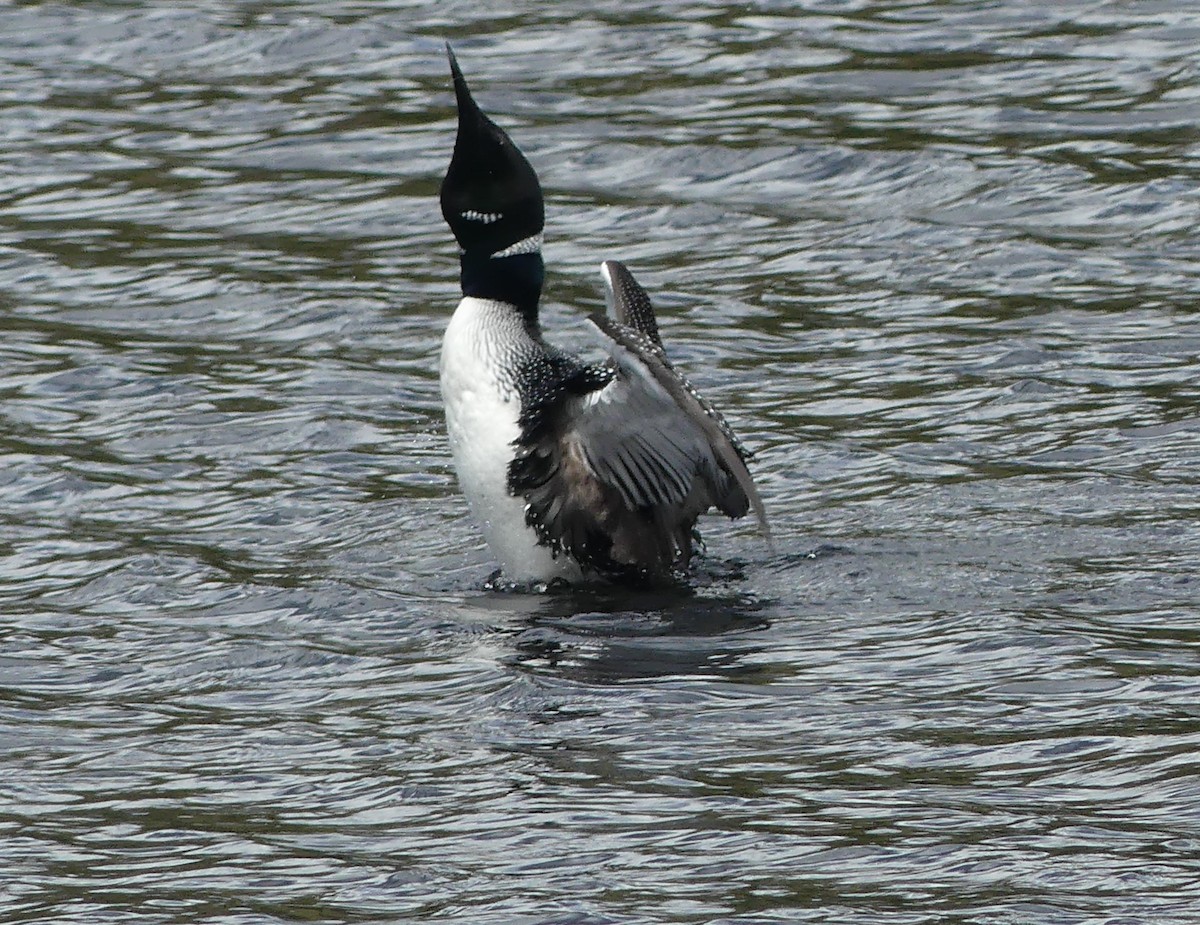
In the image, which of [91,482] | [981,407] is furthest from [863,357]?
[91,482]

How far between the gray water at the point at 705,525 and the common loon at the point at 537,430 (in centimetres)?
24

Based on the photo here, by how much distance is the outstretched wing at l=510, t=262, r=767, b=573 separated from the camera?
27.4 feet

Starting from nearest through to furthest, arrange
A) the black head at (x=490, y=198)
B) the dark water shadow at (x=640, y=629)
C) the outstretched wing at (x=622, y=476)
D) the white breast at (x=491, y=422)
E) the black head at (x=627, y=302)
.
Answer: the dark water shadow at (x=640, y=629) → the outstretched wing at (x=622, y=476) → the white breast at (x=491, y=422) → the black head at (x=490, y=198) → the black head at (x=627, y=302)

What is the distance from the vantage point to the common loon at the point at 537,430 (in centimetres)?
844

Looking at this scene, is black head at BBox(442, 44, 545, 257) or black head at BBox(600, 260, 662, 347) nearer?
black head at BBox(442, 44, 545, 257)

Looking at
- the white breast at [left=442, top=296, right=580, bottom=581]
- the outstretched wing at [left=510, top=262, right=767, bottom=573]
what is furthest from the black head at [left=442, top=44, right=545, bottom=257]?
the outstretched wing at [left=510, top=262, right=767, bottom=573]

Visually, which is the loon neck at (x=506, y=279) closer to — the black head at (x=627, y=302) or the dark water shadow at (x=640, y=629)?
the black head at (x=627, y=302)

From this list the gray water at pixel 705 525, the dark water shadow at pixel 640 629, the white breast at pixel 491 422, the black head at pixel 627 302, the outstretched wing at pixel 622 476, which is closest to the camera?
the gray water at pixel 705 525

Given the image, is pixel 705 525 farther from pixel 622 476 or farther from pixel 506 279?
pixel 506 279

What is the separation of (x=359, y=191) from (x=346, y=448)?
153 inches

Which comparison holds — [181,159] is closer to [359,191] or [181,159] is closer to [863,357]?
[359,191]

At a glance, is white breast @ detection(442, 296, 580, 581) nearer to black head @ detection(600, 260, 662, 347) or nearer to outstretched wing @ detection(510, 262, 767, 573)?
outstretched wing @ detection(510, 262, 767, 573)

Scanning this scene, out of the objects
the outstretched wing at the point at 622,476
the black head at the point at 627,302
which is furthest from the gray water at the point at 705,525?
the black head at the point at 627,302

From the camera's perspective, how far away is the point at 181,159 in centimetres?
1465
